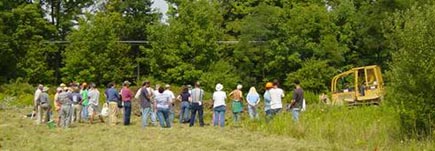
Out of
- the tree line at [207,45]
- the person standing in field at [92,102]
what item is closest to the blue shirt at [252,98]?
the person standing in field at [92,102]

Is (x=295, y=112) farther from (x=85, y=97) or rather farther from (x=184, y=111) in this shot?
(x=85, y=97)

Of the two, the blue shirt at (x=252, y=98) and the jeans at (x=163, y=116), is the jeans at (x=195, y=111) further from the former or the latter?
the blue shirt at (x=252, y=98)

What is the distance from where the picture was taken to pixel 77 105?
22.8 meters

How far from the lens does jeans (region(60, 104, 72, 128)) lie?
21.2 m

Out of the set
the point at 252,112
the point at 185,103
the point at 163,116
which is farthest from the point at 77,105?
the point at 252,112

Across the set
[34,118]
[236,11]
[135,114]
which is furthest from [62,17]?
[34,118]

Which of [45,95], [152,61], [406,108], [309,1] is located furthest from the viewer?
[309,1]

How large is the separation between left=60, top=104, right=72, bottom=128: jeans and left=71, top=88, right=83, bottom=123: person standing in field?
731 millimetres

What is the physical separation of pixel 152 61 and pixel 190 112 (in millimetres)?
24189

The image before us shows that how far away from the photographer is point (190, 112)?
23.9 meters

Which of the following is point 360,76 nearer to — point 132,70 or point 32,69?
point 132,70

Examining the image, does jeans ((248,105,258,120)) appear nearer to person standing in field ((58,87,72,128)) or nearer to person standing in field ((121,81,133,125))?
person standing in field ((121,81,133,125))

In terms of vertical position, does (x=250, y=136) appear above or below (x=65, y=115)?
below

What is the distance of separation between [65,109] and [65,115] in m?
0.18
